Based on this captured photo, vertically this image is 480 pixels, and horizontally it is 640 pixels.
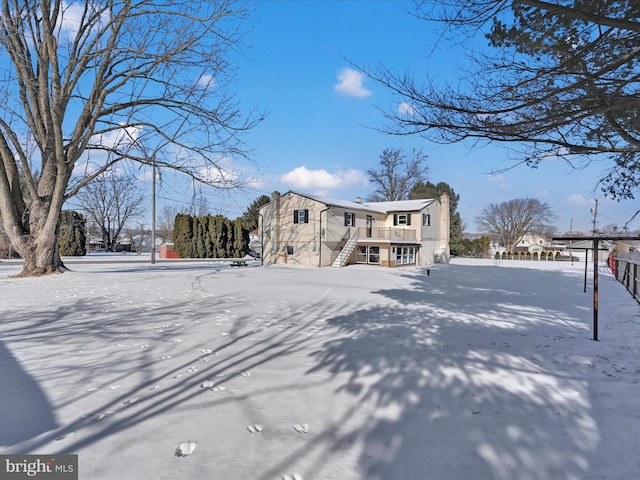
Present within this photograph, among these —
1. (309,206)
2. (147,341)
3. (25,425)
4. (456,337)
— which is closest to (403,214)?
(309,206)

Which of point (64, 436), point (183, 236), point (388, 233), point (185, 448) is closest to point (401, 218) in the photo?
point (388, 233)

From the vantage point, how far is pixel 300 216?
28.1 meters

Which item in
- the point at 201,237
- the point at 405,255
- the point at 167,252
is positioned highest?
the point at 201,237

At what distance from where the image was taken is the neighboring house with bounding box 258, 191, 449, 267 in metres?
27.1

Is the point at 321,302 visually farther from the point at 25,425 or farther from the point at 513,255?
the point at 513,255

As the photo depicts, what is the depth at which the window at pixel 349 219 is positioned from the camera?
94.1 ft

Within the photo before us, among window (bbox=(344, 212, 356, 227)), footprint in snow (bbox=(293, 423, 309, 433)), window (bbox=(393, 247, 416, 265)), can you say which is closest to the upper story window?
window (bbox=(393, 247, 416, 265))

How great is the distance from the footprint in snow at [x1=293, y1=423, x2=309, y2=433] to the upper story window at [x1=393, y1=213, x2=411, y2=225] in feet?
96.4

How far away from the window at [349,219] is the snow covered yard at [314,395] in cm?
2109

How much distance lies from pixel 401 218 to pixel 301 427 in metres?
29.7

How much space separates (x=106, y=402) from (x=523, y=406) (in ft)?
14.0

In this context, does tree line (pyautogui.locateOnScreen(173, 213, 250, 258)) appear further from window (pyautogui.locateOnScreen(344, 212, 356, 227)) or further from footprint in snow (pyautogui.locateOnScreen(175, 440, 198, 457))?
footprint in snow (pyautogui.locateOnScreen(175, 440, 198, 457))

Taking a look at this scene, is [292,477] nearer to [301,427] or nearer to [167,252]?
[301,427]

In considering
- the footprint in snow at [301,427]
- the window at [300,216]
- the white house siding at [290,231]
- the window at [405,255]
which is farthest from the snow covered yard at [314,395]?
the window at [405,255]
